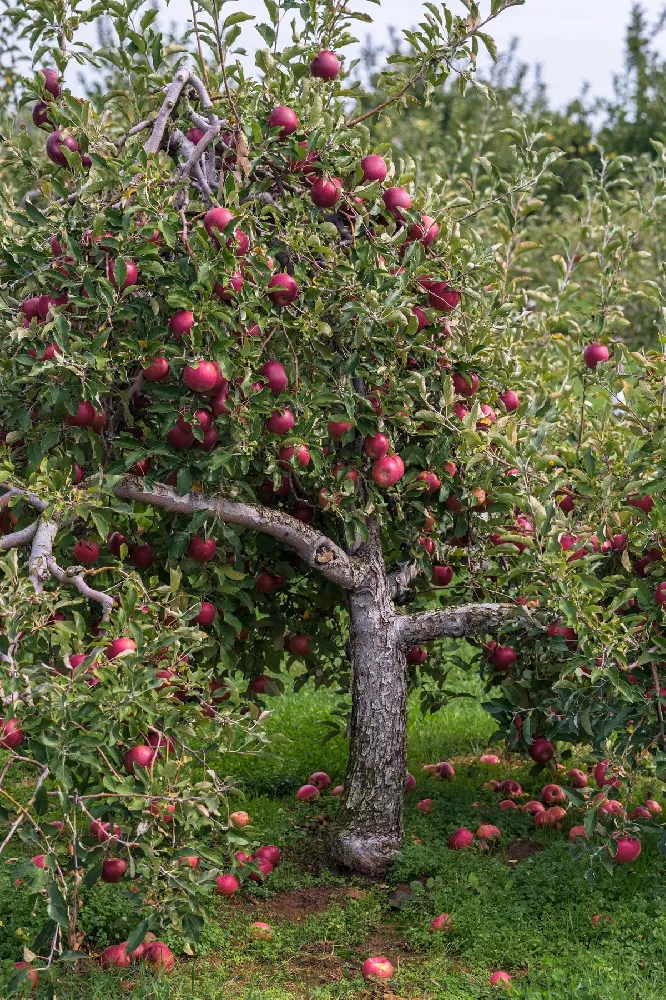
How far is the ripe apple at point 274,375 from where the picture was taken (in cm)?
359

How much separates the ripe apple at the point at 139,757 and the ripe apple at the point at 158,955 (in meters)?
0.69

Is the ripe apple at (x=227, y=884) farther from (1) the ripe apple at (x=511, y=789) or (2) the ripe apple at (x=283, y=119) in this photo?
(2) the ripe apple at (x=283, y=119)

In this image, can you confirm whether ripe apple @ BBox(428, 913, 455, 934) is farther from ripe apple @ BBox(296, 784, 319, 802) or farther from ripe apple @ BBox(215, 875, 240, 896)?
ripe apple @ BBox(296, 784, 319, 802)

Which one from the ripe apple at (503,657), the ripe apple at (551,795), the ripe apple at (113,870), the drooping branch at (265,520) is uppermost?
the drooping branch at (265,520)

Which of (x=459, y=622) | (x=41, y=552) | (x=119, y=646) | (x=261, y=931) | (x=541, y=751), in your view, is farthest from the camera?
(x=541, y=751)

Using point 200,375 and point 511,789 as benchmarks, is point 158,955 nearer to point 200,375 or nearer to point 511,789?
point 200,375

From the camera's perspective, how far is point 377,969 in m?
3.41

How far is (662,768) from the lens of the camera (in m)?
3.44

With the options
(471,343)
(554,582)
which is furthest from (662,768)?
(471,343)

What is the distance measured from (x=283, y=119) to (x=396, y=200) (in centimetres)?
53

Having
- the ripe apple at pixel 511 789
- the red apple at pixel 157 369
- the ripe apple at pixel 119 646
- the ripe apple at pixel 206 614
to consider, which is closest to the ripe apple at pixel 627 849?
the ripe apple at pixel 511 789

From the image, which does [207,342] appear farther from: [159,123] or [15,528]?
[15,528]

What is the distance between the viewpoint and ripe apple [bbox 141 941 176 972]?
3.40 meters

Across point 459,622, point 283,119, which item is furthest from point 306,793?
point 283,119
